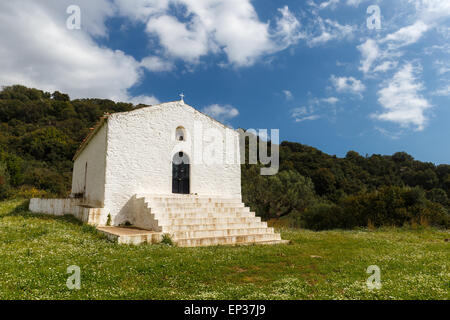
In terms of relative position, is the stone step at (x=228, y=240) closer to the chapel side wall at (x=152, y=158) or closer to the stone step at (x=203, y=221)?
the stone step at (x=203, y=221)

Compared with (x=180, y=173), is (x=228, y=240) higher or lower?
lower

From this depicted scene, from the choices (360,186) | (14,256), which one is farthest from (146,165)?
(360,186)

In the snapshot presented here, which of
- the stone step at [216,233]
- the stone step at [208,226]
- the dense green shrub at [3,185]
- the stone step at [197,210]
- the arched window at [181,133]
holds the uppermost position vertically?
the arched window at [181,133]

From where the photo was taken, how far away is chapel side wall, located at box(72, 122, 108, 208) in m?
12.9

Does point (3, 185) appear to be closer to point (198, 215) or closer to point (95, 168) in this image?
point (95, 168)

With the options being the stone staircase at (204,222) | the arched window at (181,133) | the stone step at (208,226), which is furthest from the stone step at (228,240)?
the arched window at (181,133)

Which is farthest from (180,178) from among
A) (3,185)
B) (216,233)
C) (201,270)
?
(3,185)

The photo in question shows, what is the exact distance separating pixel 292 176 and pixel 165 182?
625 inches

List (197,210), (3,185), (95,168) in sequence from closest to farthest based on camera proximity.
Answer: (197,210), (95,168), (3,185)

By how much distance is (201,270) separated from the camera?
20.9 ft

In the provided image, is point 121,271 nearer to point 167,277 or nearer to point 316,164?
point 167,277

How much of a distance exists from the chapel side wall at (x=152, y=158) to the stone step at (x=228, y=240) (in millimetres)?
4131

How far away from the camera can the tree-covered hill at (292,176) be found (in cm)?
1878
